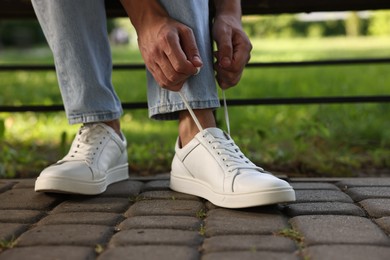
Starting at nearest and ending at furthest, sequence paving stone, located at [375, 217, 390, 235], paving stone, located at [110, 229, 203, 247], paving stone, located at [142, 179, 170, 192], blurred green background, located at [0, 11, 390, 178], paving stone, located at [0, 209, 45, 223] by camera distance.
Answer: paving stone, located at [110, 229, 203, 247] < paving stone, located at [375, 217, 390, 235] < paving stone, located at [0, 209, 45, 223] < paving stone, located at [142, 179, 170, 192] < blurred green background, located at [0, 11, 390, 178]

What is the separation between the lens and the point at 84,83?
7.08 feet

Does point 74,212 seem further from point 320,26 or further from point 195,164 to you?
point 320,26

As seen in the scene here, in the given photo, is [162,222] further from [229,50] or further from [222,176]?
[229,50]

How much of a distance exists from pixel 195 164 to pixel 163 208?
0.65ft

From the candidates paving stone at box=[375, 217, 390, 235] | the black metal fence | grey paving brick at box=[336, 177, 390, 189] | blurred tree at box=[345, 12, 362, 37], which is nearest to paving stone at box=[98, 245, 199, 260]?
paving stone at box=[375, 217, 390, 235]

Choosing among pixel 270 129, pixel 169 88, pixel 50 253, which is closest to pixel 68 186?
pixel 169 88

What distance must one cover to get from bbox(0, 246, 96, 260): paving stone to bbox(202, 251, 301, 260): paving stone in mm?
265

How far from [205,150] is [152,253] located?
23.1 inches

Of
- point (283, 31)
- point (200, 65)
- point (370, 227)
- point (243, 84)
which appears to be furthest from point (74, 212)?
point (283, 31)

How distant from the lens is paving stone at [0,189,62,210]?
2.02m

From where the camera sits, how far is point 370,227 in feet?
5.68

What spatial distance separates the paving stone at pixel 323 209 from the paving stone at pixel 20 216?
2.26 feet

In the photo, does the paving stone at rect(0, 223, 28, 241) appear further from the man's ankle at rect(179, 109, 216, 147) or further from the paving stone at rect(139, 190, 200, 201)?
the man's ankle at rect(179, 109, 216, 147)

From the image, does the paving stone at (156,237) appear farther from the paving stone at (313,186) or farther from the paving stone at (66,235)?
the paving stone at (313,186)
